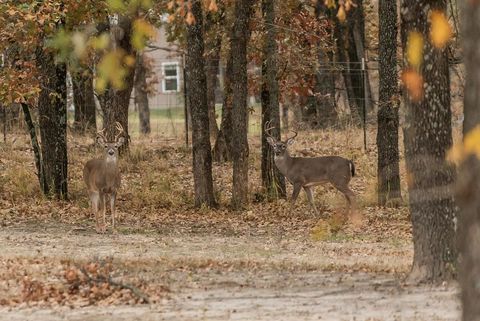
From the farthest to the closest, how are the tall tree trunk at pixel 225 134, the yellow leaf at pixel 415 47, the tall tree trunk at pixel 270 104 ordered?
the tall tree trunk at pixel 225 134
the tall tree trunk at pixel 270 104
the yellow leaf at pixel 415 47

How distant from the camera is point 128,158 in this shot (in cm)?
2711

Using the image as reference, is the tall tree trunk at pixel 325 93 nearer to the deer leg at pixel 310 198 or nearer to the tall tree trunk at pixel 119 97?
the tall tree trunk at pixel 119 97

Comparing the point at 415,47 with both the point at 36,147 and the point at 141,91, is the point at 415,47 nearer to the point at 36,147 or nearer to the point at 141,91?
the point at 36,147

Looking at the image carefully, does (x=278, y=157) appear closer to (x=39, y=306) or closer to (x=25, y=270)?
(x=25, y=270)

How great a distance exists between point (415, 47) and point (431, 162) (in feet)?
3.96

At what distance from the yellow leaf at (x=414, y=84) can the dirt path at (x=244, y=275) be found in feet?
6.04

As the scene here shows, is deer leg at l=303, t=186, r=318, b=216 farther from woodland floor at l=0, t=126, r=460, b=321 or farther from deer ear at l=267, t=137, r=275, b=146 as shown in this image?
deer ear at l=267, t=137, r=275, b=146

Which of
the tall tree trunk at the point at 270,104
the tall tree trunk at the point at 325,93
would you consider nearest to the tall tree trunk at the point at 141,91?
the tall tree trunk at the point at 325,93

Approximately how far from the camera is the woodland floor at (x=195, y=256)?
11117 mm

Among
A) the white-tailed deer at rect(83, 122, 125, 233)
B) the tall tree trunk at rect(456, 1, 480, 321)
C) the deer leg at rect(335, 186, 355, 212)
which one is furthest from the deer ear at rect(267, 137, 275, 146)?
the tall tree trunk at rect(456, 1, 480, 321)

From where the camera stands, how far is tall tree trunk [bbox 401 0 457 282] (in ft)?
38.3

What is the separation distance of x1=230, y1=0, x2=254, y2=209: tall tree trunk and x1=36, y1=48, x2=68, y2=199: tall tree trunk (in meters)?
3.45

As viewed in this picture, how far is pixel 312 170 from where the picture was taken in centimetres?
2230

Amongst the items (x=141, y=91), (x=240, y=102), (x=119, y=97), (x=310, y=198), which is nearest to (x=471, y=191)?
(x=310, y=198)
